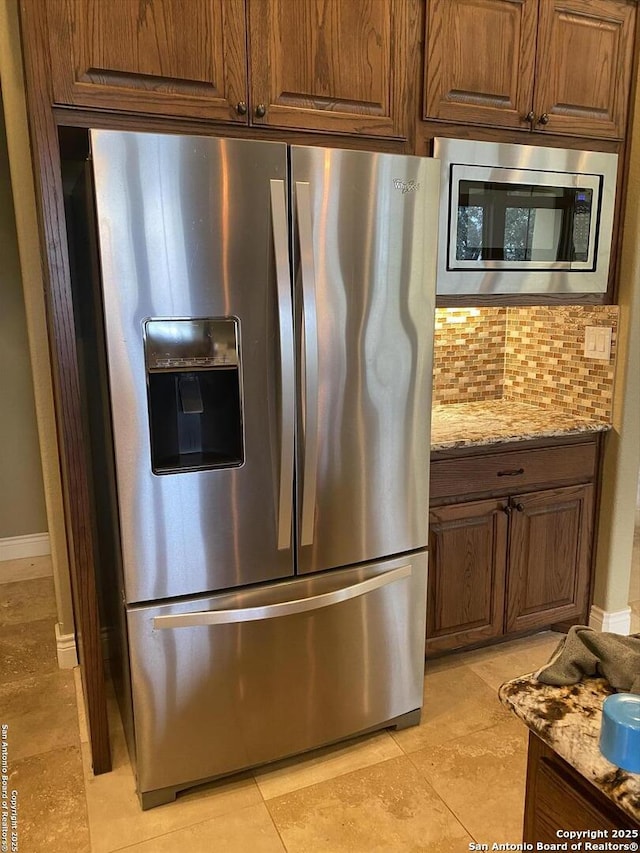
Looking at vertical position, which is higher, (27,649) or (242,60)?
(242,60)

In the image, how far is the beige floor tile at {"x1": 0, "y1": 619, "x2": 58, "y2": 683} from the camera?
2.64 meters

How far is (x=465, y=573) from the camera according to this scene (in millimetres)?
2477

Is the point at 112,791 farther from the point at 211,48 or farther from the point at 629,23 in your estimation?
the point at 629,23

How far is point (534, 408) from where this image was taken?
2926 millimetres

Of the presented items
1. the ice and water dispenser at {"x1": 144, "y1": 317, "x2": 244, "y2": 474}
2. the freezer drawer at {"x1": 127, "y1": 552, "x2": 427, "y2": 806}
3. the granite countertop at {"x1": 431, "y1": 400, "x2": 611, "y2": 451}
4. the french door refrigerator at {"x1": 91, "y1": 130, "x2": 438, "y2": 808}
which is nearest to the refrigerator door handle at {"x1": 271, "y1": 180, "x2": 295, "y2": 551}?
the french door refrigerator at {"x1": 91, "y1": 130, "x2": 438, "y2": 808}

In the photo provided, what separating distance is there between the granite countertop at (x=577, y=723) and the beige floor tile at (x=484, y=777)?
3.75ft

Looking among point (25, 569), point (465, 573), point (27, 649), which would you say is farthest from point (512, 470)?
point (25, 569)

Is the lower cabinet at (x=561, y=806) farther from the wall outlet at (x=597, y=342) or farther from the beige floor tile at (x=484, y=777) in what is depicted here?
the wall outlet at (x=597, y=342)

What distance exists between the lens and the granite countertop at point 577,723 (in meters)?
0.77

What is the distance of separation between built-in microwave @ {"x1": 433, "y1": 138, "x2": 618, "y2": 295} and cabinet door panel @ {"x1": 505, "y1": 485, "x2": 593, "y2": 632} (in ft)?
2.70

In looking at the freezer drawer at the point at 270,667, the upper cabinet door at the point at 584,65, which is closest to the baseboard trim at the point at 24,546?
the freezer drawer at the point at 270,667

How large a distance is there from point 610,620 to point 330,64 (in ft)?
7.71

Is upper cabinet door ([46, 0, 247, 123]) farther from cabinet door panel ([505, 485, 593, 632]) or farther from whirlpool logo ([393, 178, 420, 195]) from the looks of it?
cabinet door panel ([505, 485, 593, 632])

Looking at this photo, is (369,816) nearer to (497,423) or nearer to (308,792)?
(308,792)
